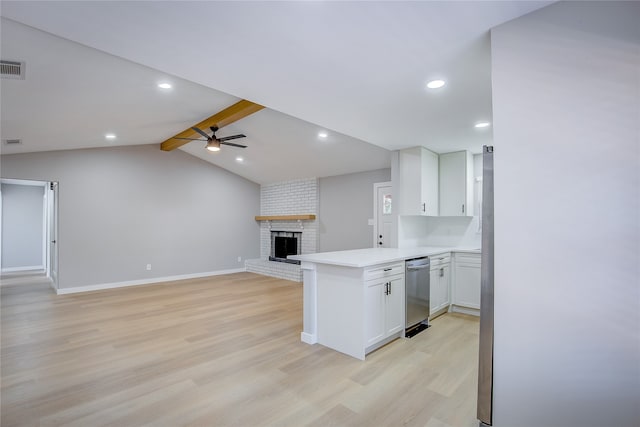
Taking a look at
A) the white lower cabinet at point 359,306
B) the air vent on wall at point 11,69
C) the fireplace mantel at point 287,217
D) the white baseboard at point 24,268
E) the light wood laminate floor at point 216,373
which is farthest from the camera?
the white baseboard at point 24,268

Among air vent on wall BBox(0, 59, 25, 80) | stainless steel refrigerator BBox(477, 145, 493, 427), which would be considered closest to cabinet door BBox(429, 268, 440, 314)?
stainless steel refrigerator BBox(477, 145, 493, 427)

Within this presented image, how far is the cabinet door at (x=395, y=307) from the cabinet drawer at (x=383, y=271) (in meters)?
0.10

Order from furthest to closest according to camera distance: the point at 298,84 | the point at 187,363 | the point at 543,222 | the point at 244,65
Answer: the point at 187,363 < the point at 298,84 < the point at 244,65 < the point at 543,222

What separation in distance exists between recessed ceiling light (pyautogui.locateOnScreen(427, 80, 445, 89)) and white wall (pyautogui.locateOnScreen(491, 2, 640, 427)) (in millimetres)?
710

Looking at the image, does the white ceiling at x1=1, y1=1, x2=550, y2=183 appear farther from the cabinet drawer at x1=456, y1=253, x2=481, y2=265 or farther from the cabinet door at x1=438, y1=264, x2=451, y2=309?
the cabinet door at x1=438, y1=264, x2=451, y2=309

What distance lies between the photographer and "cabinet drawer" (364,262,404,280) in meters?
2.99

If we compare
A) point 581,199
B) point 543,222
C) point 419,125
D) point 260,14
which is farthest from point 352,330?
point 260,14

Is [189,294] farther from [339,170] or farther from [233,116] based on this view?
[339,170]

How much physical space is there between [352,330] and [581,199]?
217cm

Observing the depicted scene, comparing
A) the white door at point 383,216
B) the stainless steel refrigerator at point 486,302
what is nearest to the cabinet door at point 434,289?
the white door at point 383,216

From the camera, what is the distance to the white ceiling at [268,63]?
5.48 ft

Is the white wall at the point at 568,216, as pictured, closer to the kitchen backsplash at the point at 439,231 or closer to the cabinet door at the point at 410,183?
the cabinet door at the point at 410,183

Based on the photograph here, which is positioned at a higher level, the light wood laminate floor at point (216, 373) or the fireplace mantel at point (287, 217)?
the fireplace mantel at point (287, 217)

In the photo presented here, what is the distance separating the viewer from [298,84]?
2.54m
